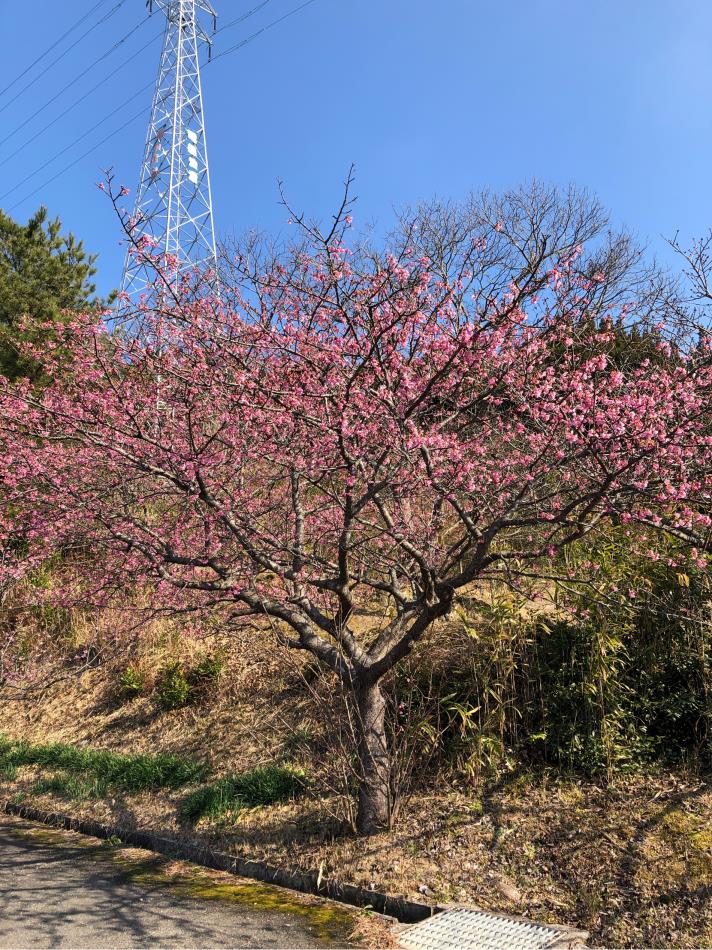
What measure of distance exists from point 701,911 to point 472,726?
1.61 m

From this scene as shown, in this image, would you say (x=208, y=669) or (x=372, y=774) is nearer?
(x=372, y=774)

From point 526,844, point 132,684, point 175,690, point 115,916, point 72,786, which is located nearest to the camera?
point 115,916

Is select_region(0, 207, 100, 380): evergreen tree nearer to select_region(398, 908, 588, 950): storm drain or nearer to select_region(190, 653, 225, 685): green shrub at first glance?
select_region(190, 653, 225, 685): green shrub

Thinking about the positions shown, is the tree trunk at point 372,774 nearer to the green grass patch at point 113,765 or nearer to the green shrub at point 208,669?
the green grass patch at point 113,765

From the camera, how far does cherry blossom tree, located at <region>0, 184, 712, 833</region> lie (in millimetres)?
3893

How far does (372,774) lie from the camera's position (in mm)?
4410

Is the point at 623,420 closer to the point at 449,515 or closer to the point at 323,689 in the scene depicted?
the point at 449,515

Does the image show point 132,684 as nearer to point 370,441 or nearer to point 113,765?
point 113,765

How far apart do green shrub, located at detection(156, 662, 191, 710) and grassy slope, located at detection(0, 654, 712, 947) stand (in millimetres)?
1140

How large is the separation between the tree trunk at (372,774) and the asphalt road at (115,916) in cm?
78

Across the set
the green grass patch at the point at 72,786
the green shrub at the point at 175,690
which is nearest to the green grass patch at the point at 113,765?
the green grass patch at the point at 72,786

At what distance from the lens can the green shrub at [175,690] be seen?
675 cm

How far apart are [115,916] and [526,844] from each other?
2283mm

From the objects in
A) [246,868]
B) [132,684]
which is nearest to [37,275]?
[132,684]
